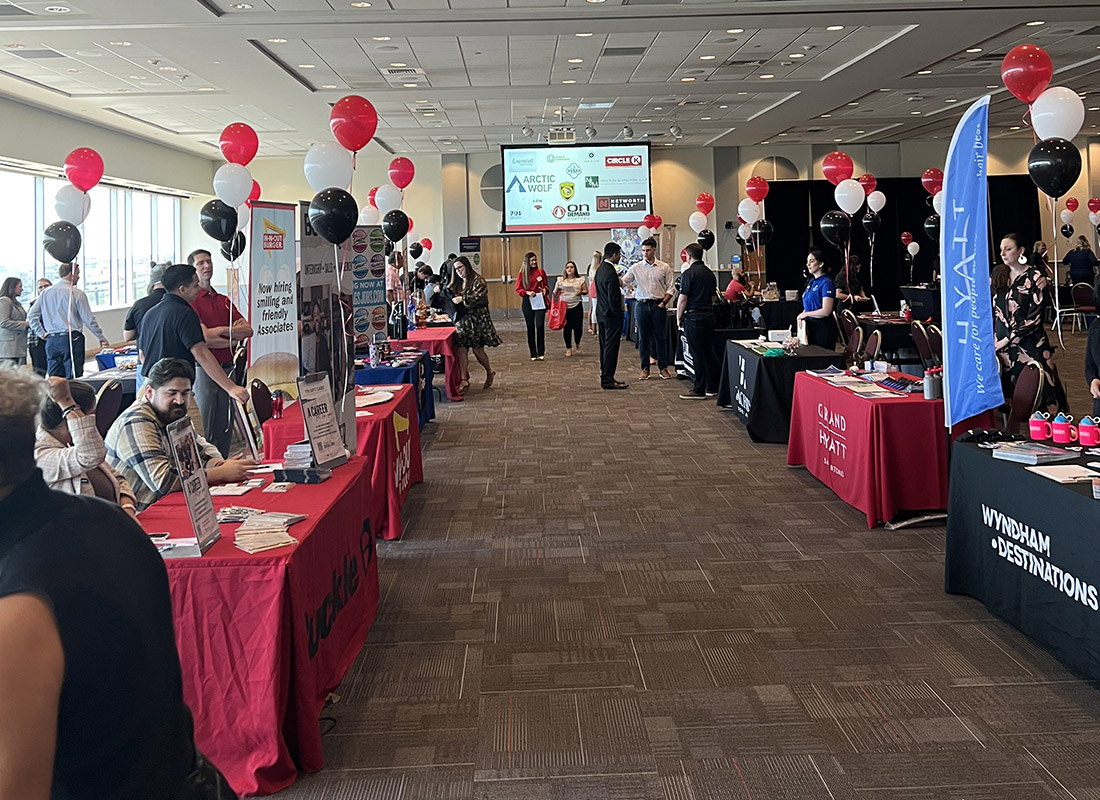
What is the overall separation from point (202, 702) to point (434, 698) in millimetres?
870

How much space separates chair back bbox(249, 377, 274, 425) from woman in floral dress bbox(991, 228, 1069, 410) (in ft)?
14.0

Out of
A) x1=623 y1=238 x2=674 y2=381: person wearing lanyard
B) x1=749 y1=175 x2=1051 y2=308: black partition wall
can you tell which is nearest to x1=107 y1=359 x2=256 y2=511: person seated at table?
x1=623 y1=238 x2=674 y2=381: person wearing lanyard

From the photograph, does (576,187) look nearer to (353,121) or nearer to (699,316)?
(699,316)

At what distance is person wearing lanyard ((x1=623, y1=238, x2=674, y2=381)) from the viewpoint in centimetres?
1118

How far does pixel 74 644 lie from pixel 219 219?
5421 millimetres

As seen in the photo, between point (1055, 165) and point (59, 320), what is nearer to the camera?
point (1055, 165)

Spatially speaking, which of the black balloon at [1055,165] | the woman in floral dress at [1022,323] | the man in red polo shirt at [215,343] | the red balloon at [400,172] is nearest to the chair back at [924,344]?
the woman in floral dress at [1022,323]

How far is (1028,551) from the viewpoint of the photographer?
346 cm

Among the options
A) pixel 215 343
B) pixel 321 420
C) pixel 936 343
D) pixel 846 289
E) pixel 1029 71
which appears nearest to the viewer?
pixel 321 420

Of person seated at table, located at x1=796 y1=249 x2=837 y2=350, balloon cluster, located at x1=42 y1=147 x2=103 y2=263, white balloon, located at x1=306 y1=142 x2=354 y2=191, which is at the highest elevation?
balloon cluster, located at x1=42 y1=147 x2=103 y2=263

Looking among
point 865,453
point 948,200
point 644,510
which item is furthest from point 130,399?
point 948,200

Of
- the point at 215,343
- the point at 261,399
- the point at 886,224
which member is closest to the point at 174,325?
the point at 261,399

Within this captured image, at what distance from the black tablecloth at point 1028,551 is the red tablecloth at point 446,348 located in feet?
19.5

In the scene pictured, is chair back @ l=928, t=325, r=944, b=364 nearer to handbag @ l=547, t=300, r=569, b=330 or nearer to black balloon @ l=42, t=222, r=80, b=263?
black balloon @ l=42, t=222, r=80, b=263
